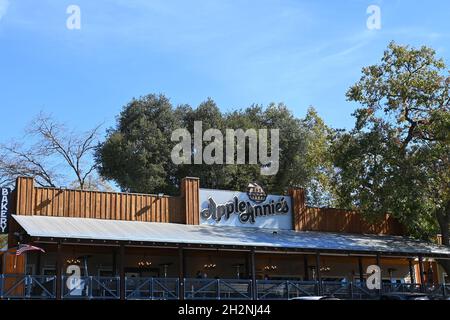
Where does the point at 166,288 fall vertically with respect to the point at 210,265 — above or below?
below

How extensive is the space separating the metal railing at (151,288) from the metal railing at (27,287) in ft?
9.13

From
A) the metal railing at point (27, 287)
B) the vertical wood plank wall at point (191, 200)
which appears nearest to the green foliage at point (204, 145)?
the vertical wood plank wall at point (191, 200)

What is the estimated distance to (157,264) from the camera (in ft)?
Answer: 89.4

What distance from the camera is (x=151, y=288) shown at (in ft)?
73.7

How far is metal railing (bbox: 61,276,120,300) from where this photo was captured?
2135 centimetres

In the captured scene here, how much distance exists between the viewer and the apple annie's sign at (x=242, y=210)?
28.2 m

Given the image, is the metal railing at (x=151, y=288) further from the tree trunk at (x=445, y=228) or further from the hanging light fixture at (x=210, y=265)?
the tree trunk at (x=445, y=228)

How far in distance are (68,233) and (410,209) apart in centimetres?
1779

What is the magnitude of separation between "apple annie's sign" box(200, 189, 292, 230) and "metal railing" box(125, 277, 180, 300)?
5.09m

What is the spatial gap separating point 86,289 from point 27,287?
201cm

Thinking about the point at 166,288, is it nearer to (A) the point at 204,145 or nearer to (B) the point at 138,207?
(B) the point at 138,207

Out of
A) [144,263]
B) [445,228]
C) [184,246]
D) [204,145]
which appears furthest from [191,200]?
[204,145]

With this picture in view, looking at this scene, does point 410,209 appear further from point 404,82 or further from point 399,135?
point 404,82

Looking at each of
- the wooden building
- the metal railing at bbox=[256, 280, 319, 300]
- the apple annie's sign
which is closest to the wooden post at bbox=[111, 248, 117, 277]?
the wooden building
